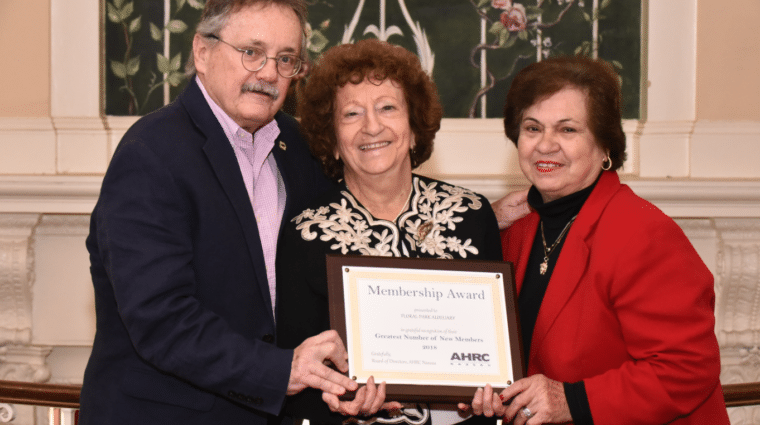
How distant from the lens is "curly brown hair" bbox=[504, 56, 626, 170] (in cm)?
185

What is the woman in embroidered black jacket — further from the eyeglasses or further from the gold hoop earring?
the gold hoop earring

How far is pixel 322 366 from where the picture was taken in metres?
1.64

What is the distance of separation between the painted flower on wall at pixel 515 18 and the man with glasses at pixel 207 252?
1.55 metres

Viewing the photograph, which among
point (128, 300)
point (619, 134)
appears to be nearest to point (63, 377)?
point (128, 300)

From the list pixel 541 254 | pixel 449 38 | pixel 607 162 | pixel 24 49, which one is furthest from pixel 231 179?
pixel 24 49

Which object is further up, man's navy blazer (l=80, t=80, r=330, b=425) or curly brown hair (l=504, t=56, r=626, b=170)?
curly brown hair (l=504, t=56, r=626, b=170)

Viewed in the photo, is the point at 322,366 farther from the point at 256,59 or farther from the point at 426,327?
the point at 256,59

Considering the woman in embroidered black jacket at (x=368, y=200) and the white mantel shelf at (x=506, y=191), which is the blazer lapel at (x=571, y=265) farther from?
the white mantel shelf at (x=506, y=191)

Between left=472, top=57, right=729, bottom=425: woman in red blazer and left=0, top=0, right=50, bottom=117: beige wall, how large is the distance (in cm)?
224

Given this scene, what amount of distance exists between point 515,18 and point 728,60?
3.22ft

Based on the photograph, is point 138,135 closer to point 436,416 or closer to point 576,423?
point 436,416

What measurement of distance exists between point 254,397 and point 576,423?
2.65 ft

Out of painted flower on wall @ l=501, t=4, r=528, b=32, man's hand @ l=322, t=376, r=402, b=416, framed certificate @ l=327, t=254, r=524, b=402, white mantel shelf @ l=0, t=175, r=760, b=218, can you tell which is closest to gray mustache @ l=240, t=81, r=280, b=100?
framed certificate @ l=327, t=254, r=524, b=402

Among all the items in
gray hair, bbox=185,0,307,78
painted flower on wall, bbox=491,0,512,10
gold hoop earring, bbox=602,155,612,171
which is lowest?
gold hoop earring, bbox=602,155,612,171
